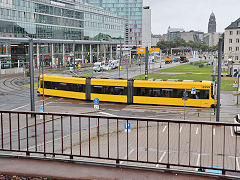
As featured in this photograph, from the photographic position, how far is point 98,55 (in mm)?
105125

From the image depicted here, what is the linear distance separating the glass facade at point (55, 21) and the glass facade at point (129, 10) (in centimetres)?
5326

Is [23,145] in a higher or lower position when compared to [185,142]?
lower

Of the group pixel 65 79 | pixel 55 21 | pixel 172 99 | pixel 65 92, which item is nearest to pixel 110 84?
pixel 65 79

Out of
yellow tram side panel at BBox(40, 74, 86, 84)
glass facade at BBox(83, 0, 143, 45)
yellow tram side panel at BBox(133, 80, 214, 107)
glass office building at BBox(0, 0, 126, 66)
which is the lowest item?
yellow tram side panel at BBox(133, 80, 214, 107)

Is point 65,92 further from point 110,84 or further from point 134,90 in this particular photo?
point 134,90

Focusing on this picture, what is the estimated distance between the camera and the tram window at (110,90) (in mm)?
32000

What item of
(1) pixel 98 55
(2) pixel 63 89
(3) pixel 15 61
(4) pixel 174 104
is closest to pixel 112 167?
(4) pixel 174 104

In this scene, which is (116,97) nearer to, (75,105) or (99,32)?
(75,105)

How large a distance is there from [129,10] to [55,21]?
93.0 metres

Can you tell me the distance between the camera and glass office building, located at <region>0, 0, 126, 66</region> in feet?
221

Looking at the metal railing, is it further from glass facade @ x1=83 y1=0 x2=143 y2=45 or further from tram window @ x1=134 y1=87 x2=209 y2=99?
glass facade @ x1=83 y1=0 x2=143 y2=45

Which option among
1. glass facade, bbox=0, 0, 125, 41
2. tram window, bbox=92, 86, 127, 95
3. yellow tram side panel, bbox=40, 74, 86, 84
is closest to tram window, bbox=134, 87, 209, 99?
tram window, bbox=92, 86, 127, 95

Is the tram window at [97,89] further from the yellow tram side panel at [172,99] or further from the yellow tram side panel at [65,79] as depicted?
the yellow tram side panel at [172,99]

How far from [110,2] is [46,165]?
6651 inches
